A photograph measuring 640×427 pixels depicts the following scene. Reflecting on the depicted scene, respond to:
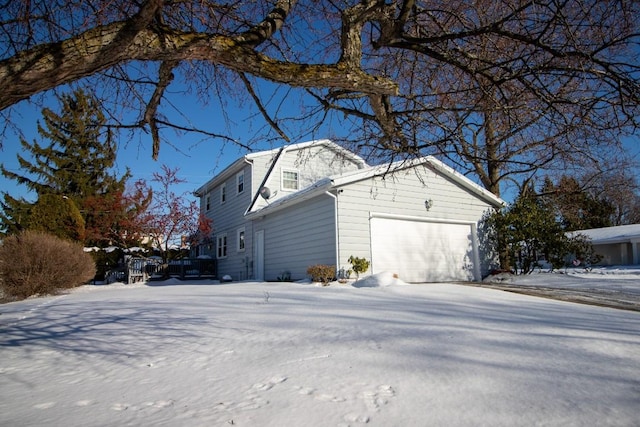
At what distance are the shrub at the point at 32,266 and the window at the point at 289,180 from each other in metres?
8.13

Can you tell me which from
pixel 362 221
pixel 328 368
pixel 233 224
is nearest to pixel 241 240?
pixel 233 224

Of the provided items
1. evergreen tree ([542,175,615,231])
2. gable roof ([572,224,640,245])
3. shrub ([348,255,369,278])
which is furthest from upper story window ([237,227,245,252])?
gable roof ([572,224,640,245])

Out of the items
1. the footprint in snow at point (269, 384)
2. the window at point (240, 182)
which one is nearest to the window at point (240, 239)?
the window at point (240, 182)

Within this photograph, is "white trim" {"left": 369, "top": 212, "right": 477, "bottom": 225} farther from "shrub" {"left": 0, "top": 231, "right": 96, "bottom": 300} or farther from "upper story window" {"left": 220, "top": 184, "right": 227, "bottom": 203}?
"upper story window" {"left": 220, "top": 184, "right": 227, "bottom": 203}

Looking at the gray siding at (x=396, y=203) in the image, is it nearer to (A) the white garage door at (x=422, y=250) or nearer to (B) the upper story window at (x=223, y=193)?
(A) the white garage door at (x=422, y=250)

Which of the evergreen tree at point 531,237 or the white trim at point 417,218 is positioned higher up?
the white trim at point 417,218

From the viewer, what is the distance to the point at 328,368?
2.57 m

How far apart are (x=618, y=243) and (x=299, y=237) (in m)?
25.3

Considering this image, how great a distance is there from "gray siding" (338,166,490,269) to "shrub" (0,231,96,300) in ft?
23.8

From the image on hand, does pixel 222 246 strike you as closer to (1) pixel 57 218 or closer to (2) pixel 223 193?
(2) pixel 223 193

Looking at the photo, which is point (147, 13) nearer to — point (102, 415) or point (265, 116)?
point (265, 116)

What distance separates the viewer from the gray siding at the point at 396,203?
10.7m

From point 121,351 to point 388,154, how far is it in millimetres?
3420

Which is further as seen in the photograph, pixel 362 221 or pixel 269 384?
pixel 362 221
